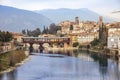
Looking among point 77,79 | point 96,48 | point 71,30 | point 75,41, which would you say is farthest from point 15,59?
point 71,30

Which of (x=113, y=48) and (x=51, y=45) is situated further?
(x=51, y=45)

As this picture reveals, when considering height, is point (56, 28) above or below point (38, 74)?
above

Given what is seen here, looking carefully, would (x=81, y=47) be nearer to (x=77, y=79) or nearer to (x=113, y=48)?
(x=113, y=48)

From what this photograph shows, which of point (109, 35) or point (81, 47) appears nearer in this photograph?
point (109, 35)

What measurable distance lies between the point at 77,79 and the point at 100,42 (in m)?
36.6

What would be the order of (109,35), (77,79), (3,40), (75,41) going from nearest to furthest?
(77,79) < (3,40) < (109,35) < (75,41)

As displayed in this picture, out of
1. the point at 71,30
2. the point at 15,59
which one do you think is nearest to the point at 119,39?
the point at 15,59

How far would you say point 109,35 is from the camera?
60938 mm

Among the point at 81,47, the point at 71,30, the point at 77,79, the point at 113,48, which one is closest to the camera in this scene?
the point at 77,79

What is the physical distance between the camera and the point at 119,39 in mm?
54594

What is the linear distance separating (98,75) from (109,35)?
3344 centimetres

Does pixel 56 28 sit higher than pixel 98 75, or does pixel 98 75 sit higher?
pixel 56 28

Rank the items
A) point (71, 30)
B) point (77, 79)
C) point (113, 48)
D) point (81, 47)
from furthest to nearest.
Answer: point (71, 30) → point (81, 47) → point (113, 48) → point (77, 79)

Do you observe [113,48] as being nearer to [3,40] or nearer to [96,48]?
[96,48]
